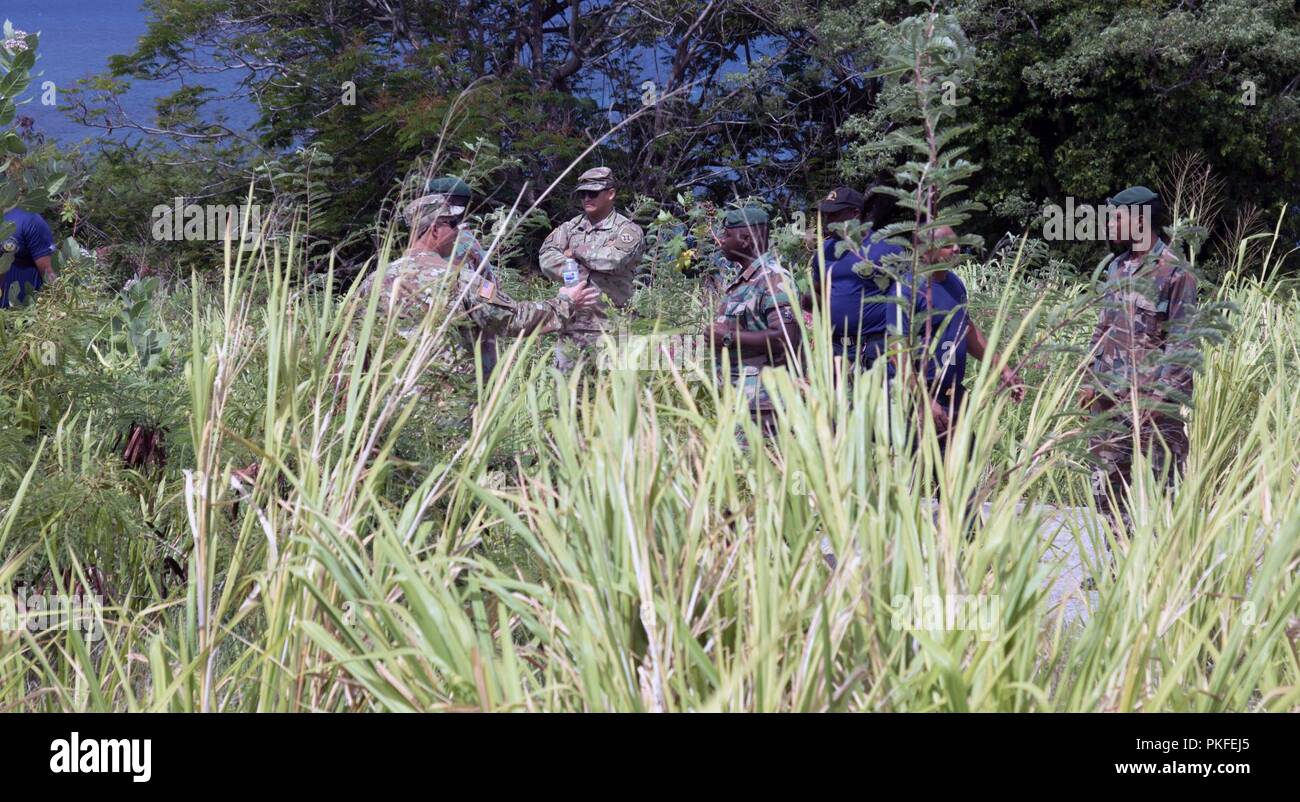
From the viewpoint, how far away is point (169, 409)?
379 centimetres

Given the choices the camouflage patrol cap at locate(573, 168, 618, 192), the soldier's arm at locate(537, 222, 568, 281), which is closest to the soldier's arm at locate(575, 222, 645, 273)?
the soldier's arm at locate(537, 222, 568, 281)

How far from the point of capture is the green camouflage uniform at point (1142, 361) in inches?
115

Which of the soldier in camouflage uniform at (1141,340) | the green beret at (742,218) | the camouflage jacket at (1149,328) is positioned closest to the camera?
the camouflage jacket at (1149,328)

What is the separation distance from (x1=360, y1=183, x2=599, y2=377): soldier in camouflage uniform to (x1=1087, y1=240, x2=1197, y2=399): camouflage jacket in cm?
143

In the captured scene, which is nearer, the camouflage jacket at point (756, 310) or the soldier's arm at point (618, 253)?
the camouflage jacket at point (756, 310)

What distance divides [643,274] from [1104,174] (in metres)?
9.09

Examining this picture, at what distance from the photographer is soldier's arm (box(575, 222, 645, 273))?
658 cm

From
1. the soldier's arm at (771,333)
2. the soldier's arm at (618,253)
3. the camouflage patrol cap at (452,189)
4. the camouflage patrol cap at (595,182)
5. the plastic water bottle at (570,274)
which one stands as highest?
the camouflage patrol cap at (595,182)

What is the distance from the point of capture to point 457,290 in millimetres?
4125

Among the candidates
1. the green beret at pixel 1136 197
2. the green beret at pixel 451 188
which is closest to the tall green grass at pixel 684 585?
the green beret at pixel 451 188

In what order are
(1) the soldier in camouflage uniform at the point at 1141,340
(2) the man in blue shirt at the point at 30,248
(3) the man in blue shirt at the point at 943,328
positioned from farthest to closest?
(2) the man in blue shirt at the point at 30,248 < (1) the soldier in camouflage uniform at the point at 1141,340 < (3) the man in blue shirt at the point at 943,328

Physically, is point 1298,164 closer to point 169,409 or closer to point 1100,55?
point 1100,55

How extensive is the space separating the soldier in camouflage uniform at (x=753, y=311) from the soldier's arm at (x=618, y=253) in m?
1.80

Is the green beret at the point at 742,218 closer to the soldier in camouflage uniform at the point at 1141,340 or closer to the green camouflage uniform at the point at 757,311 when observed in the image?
the green camouflage uniform at the point at 757,311
